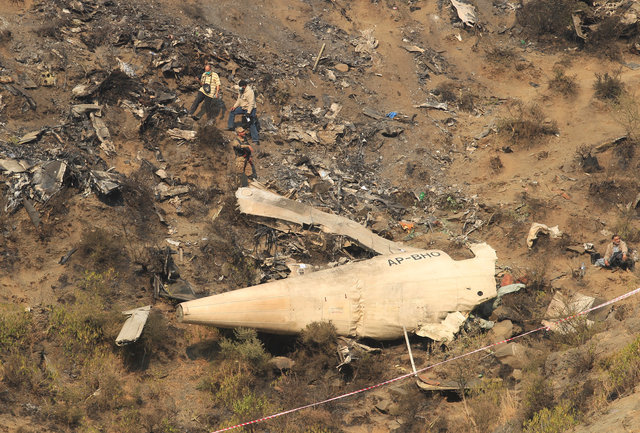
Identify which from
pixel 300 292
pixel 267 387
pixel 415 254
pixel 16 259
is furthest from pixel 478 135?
pixel 16 259

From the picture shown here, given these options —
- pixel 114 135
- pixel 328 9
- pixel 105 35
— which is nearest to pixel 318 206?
pixel 114 135

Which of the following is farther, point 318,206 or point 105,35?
point 105,35

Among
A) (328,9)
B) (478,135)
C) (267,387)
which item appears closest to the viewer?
(267,387)

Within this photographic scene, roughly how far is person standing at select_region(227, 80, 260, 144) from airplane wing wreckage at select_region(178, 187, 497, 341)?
6.66m

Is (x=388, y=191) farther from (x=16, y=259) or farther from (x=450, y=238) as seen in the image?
(x=16, y=259)

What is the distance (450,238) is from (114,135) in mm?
9149

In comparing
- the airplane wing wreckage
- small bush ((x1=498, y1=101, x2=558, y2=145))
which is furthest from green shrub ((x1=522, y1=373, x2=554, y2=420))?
small bush ((x1=498, y1=101, x2=558, y2=145))

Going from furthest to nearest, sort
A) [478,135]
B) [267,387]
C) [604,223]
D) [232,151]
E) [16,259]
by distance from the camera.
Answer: [478,135]
[232,151]
[604,223]
[16,259]
[267,387]

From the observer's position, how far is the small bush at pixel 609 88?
20.9m

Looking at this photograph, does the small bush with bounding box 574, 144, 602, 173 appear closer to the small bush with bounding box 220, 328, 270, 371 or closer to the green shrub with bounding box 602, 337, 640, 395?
the green shrub with bounding box 602, 337, 640, 395

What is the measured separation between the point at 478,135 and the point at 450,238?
19.0 ft

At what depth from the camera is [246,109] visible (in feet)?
58.2

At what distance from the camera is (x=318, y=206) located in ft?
52.3

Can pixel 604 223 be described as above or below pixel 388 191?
above
